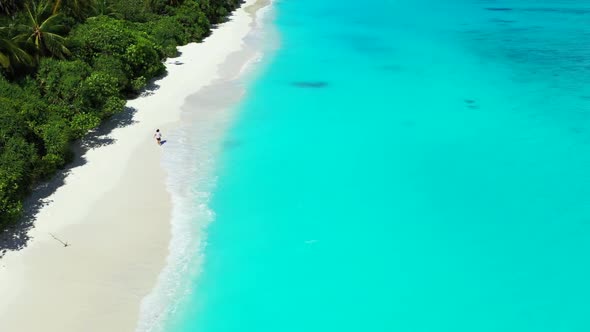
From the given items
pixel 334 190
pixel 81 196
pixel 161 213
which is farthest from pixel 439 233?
pixel 81 196

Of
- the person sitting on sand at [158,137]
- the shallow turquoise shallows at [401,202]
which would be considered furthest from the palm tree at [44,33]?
the shallow turquoise shallows at [401,202]

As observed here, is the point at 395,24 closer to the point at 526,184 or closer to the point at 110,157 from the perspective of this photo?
the point at 526,184

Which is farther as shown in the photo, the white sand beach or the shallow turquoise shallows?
the shallow turquoise shallows

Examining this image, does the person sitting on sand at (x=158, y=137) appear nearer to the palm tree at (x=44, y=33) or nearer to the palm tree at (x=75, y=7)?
the palm tree at (x=44, y=33)

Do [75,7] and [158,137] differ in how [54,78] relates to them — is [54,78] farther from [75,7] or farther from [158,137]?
[75,7]

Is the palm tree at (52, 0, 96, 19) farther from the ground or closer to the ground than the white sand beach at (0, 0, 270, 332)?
farther from the ground

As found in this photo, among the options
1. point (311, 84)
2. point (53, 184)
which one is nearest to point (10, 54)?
point (53, 184)

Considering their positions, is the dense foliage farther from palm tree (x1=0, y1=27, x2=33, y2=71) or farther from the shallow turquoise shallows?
the shallow turquoise shallows

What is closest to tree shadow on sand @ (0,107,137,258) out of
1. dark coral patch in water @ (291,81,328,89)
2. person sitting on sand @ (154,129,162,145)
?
person sitting on sand @ (154,129,162,145)
